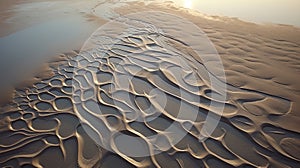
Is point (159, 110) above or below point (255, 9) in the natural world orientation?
below

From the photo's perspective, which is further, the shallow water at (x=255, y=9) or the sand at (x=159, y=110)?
the shallow water at (x=255, y=9)

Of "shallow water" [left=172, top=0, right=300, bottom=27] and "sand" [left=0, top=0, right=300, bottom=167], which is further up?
"shallow water" [left=172, top=0, right=300, bottom=27]

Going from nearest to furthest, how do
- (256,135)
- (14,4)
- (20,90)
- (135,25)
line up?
(256,135) < (20,90) < (135,25) < (14,4)

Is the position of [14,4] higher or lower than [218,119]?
higher

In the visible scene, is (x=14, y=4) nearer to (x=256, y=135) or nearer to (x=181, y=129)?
(x=181, y=129)

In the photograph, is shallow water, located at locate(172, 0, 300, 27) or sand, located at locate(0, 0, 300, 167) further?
shallow water, located at locate(172, 0, 300, 27)

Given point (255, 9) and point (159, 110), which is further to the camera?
point (255, 9)

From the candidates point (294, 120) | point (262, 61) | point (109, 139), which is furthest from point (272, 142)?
point (262, 61)

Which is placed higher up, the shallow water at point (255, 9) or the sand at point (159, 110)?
the shallow water at point (255, 9)
